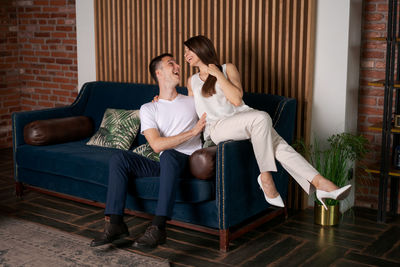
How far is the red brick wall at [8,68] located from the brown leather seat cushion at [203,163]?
3794 millimetres

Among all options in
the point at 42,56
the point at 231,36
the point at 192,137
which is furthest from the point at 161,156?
the point at 42,56

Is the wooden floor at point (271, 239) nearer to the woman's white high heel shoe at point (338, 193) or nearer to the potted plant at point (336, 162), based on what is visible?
the potted plant at point (336, 162)

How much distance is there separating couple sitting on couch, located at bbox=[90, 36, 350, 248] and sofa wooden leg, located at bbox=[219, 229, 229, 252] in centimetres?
35

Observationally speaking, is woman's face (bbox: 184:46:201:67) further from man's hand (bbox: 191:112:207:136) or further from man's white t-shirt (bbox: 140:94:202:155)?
man's hand (bbox: 191:112:207:136)

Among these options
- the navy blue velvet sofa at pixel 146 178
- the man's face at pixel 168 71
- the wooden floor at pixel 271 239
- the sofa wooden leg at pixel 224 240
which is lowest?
the wooden floor at pixel 271 239

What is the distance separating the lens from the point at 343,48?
3.82m

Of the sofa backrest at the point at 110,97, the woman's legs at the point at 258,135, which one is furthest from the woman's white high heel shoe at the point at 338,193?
the sofa backrest at the point at 110,97

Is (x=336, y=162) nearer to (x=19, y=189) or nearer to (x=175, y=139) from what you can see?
(x=175, y=139)

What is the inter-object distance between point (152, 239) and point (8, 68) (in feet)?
13.0

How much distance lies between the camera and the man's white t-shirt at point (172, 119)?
3605 mm

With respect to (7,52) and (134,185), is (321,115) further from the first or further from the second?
(7,52)

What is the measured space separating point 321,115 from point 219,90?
0.92m

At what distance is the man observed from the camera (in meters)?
3.25

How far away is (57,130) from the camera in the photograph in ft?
14.5
